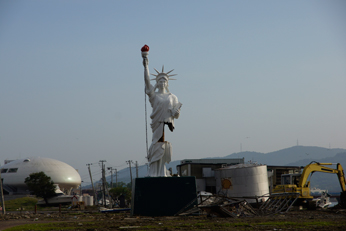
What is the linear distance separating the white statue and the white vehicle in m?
92.0

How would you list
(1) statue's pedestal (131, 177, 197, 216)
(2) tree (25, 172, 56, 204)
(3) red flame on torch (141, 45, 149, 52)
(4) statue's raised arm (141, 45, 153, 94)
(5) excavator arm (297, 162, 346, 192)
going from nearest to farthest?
(1) statue's pedestal (131, 177, 197, 216)
(4) statue's raised arm (141, 45, 153, 94)
(3) red flame on torch (141, 45, 149, 52)
(5) excavator arm (297, 162, 346, 192)
(2) tree (25, 172, 56, 204)

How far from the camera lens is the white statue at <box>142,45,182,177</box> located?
1756cm

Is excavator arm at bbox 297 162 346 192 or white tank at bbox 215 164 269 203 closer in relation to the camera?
excavator arm at bbox 297 162 346 192

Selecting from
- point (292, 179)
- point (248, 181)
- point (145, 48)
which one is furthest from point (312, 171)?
point (145, 48)

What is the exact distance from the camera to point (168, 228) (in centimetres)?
1106

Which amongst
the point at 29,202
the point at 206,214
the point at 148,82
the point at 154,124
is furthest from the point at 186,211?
the point at 29,202

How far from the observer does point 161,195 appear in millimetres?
16656

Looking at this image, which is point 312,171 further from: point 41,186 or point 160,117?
point 41,186

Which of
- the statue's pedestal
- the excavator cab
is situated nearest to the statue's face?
the statue's pedestal

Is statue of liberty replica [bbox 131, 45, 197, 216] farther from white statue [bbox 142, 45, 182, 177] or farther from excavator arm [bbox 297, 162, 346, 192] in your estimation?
excavator arm [bbox 297, 162, 346, 192]

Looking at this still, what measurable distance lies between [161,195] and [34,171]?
3777 inches

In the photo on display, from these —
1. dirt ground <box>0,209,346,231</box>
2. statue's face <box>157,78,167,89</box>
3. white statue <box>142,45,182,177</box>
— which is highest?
statue's face <box>157,78,167,89</box>

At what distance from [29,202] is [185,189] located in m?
57.2

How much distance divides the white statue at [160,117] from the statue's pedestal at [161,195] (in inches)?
37.8
